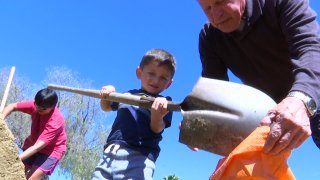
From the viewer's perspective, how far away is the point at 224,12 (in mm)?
2352

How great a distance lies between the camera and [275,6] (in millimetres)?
2281

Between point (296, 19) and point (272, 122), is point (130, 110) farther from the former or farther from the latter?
point (272, 122)

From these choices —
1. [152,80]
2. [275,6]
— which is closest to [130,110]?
[152,80]

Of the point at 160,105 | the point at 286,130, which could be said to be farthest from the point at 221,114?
the point at 160,105

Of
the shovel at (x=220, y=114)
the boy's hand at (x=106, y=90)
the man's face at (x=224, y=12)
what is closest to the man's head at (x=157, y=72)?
the boy's hand at (x=106, y=90)

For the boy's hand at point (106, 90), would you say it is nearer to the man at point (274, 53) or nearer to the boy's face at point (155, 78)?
the boy's face at point (155, 78)

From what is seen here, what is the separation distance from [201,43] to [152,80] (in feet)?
2.02

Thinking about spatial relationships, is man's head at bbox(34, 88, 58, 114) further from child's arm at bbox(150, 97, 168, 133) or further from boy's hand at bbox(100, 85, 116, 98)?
child's arm at bbox(150, 97, 168, 133)

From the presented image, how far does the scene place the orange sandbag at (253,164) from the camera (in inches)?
60.3

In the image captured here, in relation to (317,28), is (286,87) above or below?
below

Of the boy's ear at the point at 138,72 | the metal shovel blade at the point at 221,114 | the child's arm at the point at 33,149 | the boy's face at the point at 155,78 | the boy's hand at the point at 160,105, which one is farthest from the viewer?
the child's arm at the point at 33,149

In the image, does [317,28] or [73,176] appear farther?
[73,176]

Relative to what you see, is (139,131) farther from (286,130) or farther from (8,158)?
(286,130)

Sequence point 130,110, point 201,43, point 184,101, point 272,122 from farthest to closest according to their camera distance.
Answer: point 130,110
point 201,43
point 184,101
point 272,122
